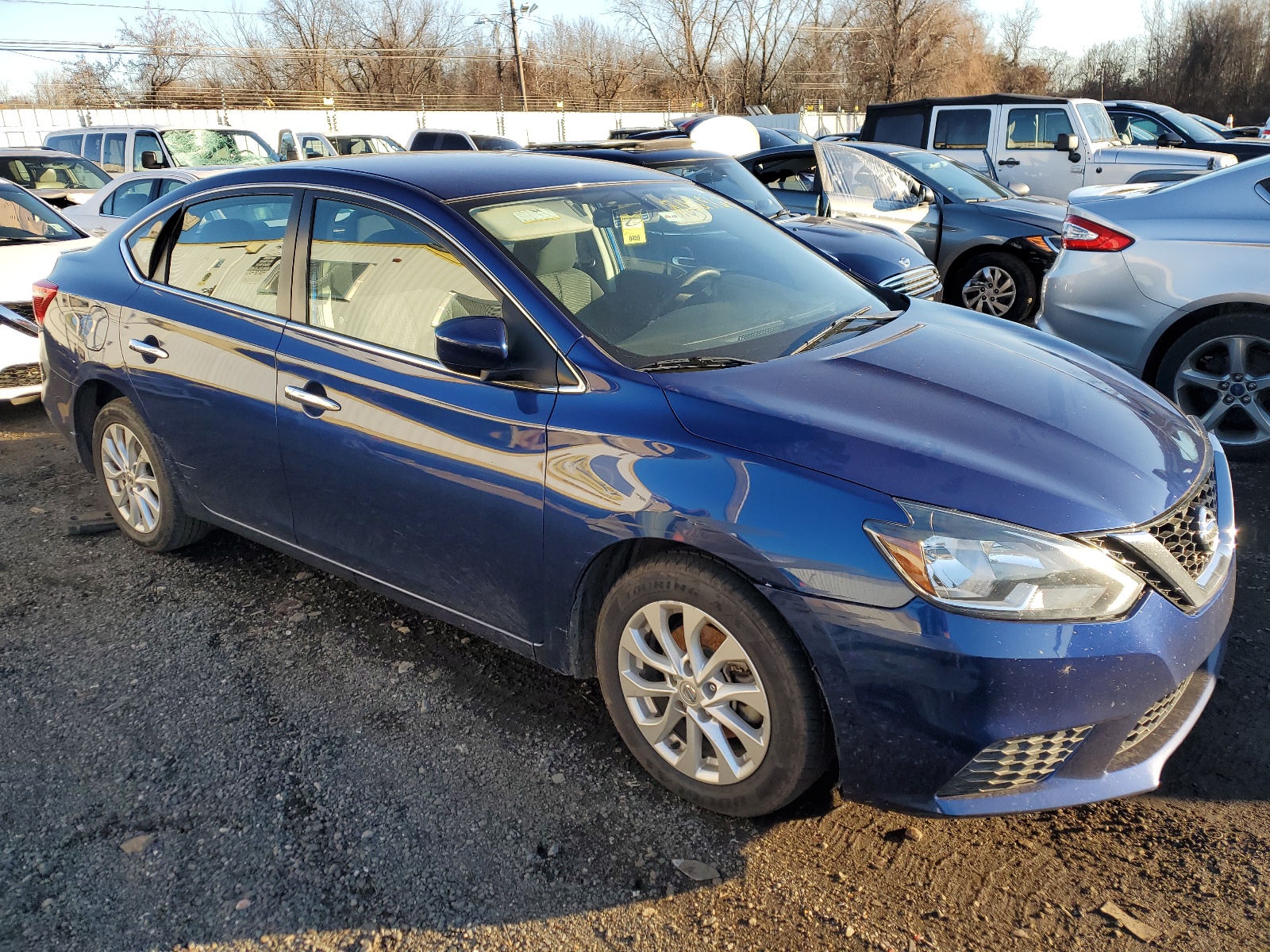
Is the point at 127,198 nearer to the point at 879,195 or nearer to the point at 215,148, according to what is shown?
the point at 215,148

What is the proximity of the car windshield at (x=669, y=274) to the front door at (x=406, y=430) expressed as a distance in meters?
0.25

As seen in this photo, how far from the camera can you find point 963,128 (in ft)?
42.5

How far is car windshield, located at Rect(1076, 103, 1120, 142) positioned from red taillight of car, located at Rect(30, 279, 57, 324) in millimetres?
12289

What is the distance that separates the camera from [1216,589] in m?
2.41

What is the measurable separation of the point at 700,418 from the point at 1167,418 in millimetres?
1481

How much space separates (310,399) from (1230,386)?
449 centimetres

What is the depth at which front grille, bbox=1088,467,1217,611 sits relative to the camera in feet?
7.25

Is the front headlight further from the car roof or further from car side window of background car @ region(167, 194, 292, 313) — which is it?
car side window of background car @ region(167, 194, 292, 313)

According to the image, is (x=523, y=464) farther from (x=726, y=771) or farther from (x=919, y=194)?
(x=919, y=194)

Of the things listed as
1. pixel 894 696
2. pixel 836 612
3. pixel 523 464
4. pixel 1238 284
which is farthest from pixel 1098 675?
pixel 1238 284

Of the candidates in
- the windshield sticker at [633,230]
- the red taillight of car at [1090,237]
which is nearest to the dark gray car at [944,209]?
the red taillight of car at [1090,237]

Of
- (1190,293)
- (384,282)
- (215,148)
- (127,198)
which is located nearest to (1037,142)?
(1190,293)

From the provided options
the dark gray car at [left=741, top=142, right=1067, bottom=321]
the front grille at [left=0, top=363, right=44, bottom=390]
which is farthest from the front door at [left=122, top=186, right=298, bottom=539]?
the dark gray car at [left=741, top=142, right=1067, bottom=321]

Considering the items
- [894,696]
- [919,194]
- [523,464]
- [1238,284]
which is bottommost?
[894,696]
